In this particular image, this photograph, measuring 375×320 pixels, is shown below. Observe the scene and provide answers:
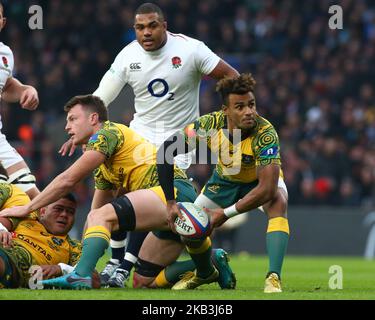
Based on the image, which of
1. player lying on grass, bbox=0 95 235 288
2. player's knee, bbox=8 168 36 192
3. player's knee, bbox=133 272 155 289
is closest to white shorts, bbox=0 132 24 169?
player's knee, bbox=8 168 36 192

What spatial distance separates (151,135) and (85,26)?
44.9ft

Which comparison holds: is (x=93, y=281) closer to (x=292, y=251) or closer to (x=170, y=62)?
(x=170, y=62)

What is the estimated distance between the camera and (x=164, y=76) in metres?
9.73

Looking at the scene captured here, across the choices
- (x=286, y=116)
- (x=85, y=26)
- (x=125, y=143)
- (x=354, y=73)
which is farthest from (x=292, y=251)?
(x=125, y=143)

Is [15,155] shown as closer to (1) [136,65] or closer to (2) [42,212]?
(2) [42,212]

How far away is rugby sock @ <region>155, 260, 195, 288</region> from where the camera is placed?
8.88 meters

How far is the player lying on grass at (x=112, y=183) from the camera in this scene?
7824 mm

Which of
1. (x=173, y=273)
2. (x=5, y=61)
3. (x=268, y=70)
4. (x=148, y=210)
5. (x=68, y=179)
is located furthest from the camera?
(x=268, y=70)

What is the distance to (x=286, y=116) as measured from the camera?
21.0m

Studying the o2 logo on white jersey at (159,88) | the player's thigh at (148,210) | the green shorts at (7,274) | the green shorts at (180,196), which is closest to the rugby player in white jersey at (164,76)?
the o2 logo on white jersey at (159,88)

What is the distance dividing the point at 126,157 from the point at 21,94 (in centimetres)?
189

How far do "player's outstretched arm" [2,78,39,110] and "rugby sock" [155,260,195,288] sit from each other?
79.9 inches

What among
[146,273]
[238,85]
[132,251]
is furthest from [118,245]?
[238,85]

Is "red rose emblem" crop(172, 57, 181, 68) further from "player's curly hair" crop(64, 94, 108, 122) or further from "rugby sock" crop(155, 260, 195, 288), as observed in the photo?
"rugby sock" crop(155, 260, 195, 288)
